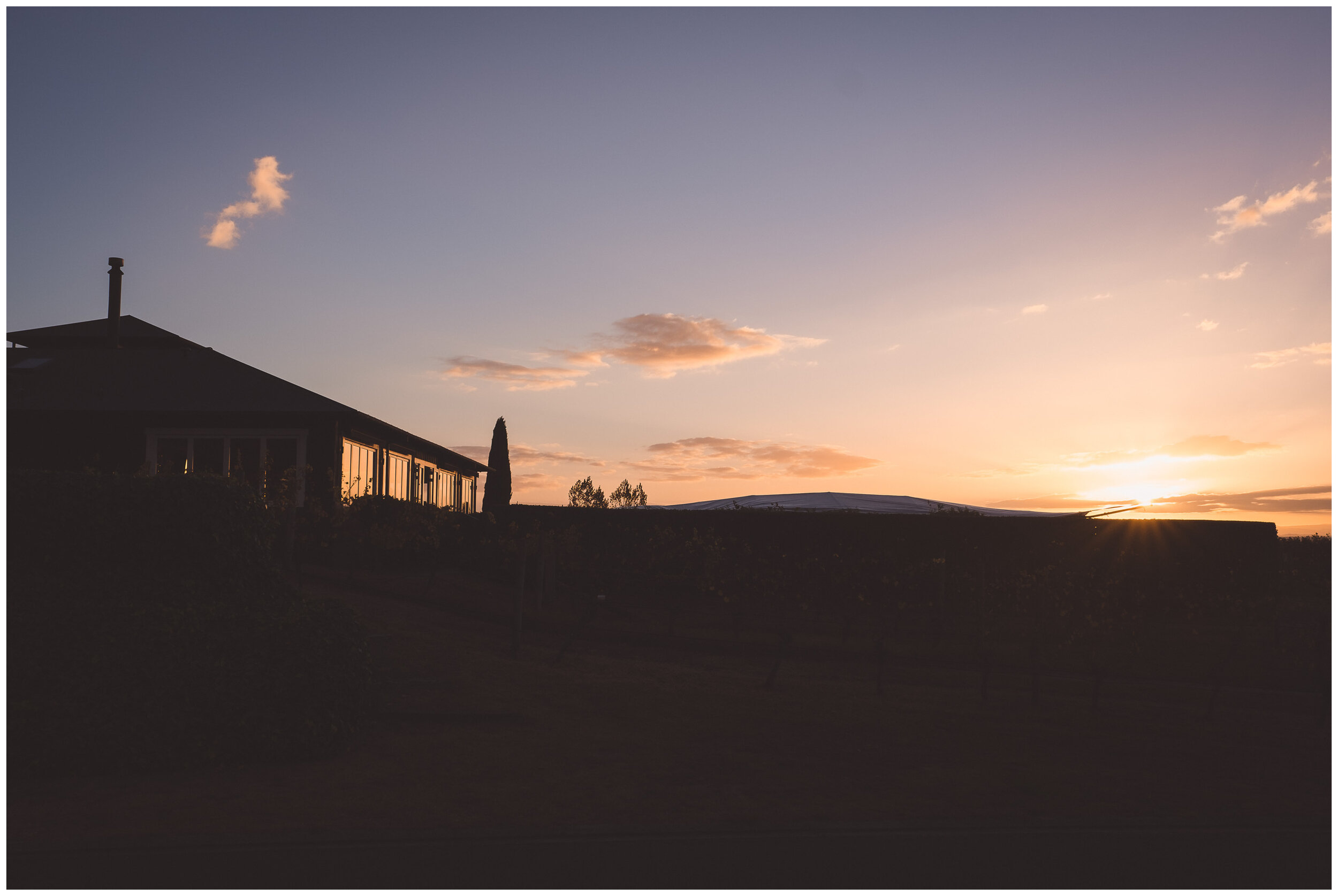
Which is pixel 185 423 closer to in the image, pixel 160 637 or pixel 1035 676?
pixel 160 637

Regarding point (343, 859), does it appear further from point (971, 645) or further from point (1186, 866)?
point (971, 645)

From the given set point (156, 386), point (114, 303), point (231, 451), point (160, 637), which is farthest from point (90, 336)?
point (160, 637)

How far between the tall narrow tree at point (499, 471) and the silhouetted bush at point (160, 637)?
113 feet

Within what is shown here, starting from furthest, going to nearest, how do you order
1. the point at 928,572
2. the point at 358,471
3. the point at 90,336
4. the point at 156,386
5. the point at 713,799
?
the point at 90,336
the point at 358,471
the point at 156,386
the point at 928,572
the point at 713,799

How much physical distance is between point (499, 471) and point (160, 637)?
36365 millimetres

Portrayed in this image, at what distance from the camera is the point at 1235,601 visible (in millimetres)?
15305

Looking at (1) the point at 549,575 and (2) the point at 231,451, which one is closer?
(1) the point at 549,575

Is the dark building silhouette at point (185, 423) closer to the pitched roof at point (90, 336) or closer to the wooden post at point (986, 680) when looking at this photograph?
the pitched roof at point (90, 336)

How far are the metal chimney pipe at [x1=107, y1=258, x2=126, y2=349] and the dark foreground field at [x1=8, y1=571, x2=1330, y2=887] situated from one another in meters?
21.6

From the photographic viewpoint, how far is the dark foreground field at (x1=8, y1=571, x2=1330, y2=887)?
211 inches

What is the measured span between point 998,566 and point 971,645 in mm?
4784

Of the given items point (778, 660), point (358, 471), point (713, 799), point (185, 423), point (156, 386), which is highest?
point (156, 386)

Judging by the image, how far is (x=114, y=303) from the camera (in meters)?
28.4

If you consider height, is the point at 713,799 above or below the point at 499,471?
below
